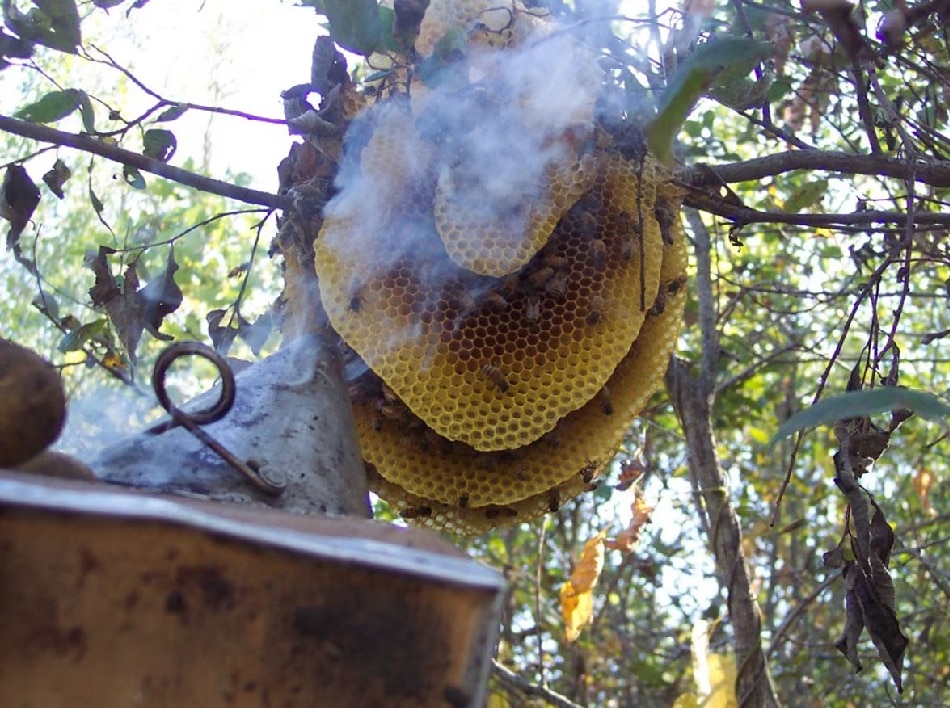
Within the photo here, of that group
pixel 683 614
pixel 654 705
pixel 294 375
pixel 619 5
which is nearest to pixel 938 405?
pixel 294 375

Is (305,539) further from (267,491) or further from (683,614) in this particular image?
(683,614)

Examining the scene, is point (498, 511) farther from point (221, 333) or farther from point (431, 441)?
point (221, 333)

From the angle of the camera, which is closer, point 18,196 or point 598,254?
point 598,254

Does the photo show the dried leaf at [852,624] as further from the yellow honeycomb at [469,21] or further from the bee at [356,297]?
the yellow honeycomb at [469,21]

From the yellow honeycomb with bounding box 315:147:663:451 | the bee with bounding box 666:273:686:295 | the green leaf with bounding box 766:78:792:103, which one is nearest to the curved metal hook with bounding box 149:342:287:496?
the yellow honeycomb with bounding box 315:147:663:451

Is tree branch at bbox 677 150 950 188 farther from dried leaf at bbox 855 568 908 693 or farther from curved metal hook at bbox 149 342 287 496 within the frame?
curved metal hook at bbox 149 342 287 496

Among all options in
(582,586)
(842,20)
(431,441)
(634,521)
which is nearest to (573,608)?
(582,586)

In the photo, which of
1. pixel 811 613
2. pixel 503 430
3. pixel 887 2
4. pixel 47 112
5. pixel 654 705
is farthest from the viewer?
pixel 811 613
